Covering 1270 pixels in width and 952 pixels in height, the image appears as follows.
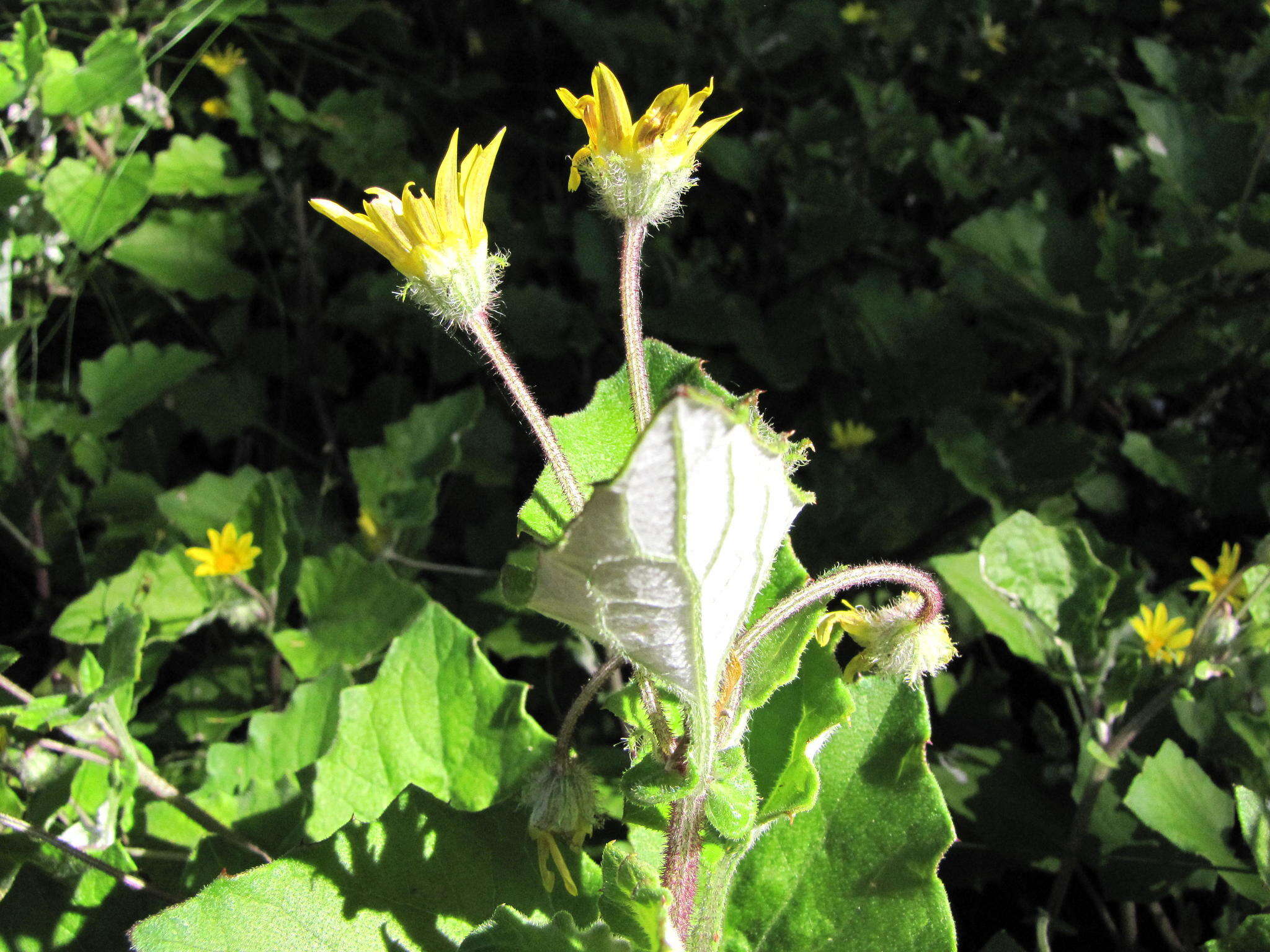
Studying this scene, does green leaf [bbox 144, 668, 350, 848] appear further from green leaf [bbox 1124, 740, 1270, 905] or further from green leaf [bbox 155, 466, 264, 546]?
green leaf [bbox 1124, 740, 1270, 905]

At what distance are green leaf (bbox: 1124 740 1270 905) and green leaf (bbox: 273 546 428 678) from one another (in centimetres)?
115

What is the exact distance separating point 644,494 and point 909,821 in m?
0.57

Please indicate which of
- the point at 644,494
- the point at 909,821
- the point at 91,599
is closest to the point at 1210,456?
the point at 909,821

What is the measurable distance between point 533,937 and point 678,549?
1.25 ft

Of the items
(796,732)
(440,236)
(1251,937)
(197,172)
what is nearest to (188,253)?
(197,172)

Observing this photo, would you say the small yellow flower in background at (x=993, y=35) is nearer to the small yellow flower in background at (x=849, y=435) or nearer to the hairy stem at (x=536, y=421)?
the small yellow flower in background at (x=849, y=435)

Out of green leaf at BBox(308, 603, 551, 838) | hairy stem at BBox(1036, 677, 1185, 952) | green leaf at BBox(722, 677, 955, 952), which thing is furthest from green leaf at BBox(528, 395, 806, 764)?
hairy stem at BBox(1036, 677, 1185, 952)

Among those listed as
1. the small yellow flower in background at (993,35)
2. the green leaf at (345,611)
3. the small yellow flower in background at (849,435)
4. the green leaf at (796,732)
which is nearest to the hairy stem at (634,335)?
the green leaf at (796,732)

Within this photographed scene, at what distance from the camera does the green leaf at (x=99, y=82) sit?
1984 mm

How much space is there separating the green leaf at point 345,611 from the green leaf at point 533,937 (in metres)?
0.87

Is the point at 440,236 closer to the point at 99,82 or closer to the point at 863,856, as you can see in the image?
the point at 863,856

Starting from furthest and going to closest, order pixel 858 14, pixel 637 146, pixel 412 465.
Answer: pixel 858 14
pixel 412 465
pixel 637 146

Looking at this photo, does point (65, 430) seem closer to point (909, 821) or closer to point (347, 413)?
point (347, 413)

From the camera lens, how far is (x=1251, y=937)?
3.84 ft
